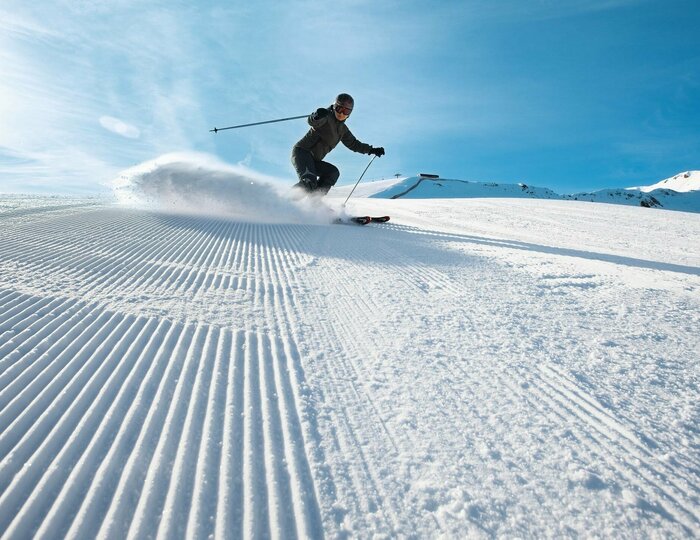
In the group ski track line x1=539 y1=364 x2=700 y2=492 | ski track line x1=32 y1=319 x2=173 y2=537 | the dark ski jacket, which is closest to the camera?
ski track line x1=32 y1=319 x2=173 y2=537

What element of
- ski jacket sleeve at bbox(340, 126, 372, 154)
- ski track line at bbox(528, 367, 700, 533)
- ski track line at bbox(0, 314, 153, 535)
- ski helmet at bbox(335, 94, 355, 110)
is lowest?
ski track line at bbox(0, 314, 153, 535)

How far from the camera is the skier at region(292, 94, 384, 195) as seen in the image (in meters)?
7.27

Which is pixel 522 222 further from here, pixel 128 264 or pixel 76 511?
pixel 76 511

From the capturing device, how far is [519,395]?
1.53 m

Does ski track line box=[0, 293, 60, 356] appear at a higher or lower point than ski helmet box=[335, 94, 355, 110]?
Answer: lower

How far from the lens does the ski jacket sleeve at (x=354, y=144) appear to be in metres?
7.82

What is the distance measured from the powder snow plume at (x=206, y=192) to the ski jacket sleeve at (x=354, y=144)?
4.73 ft

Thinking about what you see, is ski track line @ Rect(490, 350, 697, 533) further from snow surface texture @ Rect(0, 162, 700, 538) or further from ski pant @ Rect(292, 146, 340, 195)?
ski pant @ Rect(292, 146, 340, 195)

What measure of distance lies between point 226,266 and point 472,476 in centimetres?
275

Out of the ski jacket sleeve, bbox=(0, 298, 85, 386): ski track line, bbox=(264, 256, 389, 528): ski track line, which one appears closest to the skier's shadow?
the ski jacket sleeve

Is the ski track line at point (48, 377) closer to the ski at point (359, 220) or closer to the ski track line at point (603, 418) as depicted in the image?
the ski track line at point (603, 418)

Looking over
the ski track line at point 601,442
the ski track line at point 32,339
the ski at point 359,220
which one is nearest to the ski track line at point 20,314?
the ski track line at point 32,339

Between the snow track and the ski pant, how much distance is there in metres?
4.75

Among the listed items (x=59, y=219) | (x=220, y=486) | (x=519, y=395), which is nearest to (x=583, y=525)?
(x=519, y=395)
